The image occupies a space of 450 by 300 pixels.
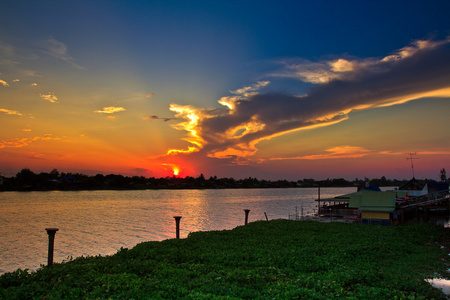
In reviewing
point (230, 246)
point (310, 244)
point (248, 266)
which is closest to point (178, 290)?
point (248, 266)

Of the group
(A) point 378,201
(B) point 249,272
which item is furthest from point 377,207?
(B) point 249,272

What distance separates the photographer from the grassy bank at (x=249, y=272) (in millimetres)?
8953

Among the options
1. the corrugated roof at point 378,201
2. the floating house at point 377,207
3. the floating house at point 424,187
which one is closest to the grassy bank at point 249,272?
the floating house at point 377,207

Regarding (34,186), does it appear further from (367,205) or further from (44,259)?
(367,205)

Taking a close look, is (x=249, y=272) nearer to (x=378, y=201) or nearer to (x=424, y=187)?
(x=378, y=201)

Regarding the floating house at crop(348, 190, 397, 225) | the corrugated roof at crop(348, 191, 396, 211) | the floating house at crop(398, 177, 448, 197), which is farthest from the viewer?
the floating house at crop(398, 177, 448, 197)

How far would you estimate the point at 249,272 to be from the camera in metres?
11.3

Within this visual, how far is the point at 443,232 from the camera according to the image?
25797 mm

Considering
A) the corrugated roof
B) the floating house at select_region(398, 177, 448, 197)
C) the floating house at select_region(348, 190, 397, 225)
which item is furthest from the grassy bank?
the floating house at select_region(398, 177, 448, 197)

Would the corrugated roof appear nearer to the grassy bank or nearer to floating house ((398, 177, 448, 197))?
the grassy bank

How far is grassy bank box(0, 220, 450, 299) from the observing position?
895 centimetres

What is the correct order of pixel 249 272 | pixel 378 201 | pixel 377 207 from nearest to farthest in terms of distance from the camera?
1. pixel 249 272
2. pixel 377 207
3. pixel 378 201

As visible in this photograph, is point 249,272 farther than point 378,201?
No

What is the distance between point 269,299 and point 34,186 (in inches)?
7997
